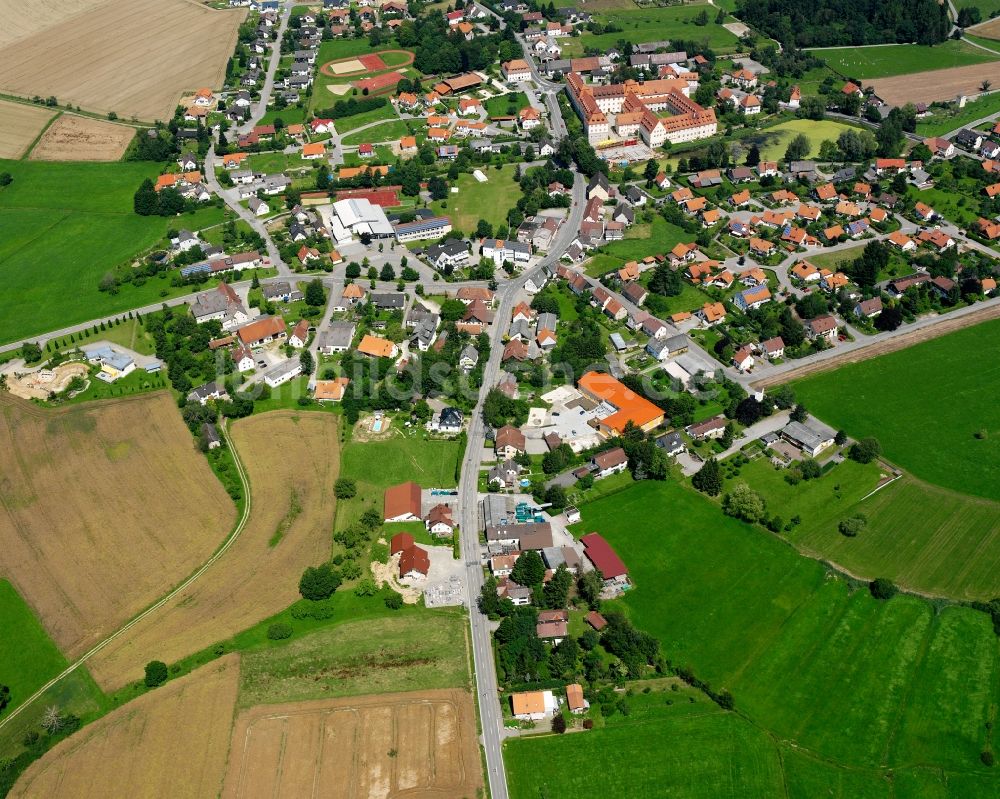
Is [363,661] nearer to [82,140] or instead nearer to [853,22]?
[82,140]

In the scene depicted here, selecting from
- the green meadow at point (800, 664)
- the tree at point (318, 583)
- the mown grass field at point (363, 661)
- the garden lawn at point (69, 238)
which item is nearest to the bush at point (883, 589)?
the green meadow at point (800, 664)

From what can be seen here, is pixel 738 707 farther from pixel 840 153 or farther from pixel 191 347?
pixel 840 153

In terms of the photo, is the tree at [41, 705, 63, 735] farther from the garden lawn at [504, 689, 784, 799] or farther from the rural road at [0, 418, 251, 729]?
the garden lawn at [504, 689, 784, 799]

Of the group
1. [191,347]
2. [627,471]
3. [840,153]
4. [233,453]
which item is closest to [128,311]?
[191,347]

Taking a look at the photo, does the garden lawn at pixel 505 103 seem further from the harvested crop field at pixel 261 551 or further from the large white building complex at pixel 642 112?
the harvested crop field at pixel 261 551

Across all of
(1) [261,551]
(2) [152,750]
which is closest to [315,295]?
(1) [261,551]

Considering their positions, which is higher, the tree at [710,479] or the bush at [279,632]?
the bush at [279,632]

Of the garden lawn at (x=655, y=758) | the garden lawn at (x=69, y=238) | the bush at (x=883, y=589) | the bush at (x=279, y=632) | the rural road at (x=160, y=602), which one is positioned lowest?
the bush at (x=883, y=589)

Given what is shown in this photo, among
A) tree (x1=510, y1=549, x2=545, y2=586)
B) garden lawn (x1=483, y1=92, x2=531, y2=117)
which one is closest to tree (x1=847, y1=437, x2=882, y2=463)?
tree (x1=510, y1=549, x2=545, y2=586)
